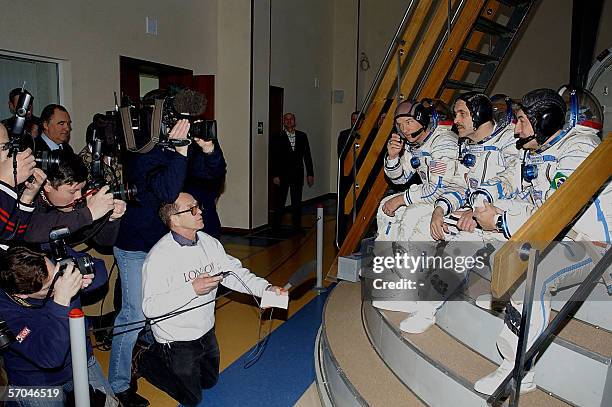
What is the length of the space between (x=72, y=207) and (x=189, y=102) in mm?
864

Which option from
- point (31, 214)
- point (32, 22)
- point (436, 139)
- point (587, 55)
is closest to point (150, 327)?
point (31, 214)

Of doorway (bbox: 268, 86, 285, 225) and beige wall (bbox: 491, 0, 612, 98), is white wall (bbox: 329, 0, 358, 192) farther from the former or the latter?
beige wall (bbox: 491, 0, 612, 98)

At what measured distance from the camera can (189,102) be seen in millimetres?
2832

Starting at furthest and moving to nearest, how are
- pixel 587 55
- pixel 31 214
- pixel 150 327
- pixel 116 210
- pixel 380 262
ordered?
1. pixel 587 55
2. pixel 380 262
3. pixel 150 327
4. pixel 116 210
5. pixel 31 214

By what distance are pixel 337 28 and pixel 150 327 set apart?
1014 cm

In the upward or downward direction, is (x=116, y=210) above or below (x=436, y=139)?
below

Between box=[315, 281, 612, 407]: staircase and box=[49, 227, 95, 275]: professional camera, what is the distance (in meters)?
1.57

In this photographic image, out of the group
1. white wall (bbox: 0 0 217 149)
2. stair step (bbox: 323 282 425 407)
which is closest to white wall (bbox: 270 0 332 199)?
white wall (bbox: 0 0 217 149)

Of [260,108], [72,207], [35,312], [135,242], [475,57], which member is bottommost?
[35,312]

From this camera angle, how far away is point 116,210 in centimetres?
285

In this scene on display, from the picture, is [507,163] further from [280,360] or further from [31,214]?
[31,214]

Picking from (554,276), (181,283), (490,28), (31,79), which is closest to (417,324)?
(554,276)

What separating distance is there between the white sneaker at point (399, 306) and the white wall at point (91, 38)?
3.62 meters

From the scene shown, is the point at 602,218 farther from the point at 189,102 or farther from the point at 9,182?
the point at 9,182
